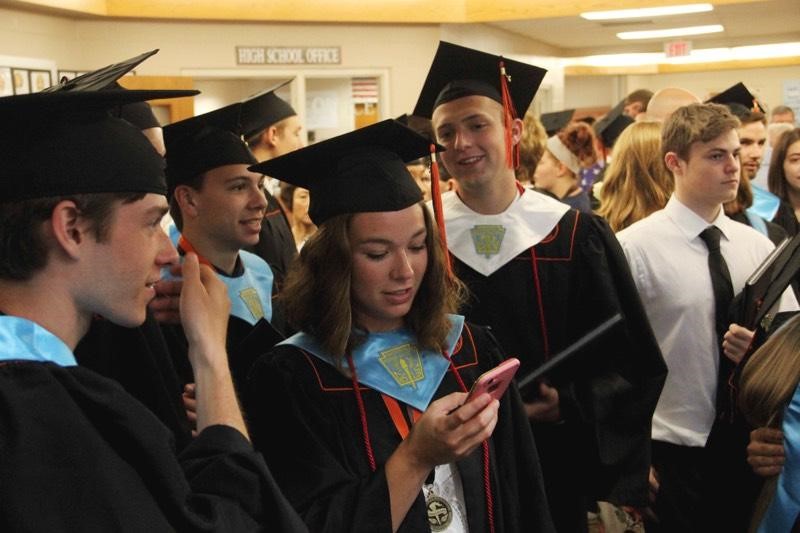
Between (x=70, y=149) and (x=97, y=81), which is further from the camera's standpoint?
(x=97, y=81)

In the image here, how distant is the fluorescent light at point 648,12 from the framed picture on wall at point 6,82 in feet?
20.8

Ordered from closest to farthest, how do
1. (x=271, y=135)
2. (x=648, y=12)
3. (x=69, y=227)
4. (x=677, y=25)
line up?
(x=69, y=227), (x=271, y=135), (x=648, y=12), (x=677, y=25)

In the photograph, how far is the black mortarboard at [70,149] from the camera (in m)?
1.48

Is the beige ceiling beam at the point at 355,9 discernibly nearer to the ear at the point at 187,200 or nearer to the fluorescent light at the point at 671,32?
the fluorescent light at the point at 671,32

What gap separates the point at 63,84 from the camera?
69.9 inches

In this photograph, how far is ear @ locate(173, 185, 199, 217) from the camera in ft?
10.4

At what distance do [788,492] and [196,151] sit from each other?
2.18 meters

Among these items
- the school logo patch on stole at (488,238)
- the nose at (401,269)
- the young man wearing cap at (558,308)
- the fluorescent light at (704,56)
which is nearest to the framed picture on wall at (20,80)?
the young man wearing cap at (558,308)

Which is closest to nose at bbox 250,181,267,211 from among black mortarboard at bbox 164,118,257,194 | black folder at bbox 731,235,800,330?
black mortarboard at bbox 164,118,257,194

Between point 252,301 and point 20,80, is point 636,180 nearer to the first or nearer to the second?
point 252,301

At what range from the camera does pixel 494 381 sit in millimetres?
1980

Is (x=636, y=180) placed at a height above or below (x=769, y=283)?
above

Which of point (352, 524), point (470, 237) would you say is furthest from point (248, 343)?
point (470, 237)

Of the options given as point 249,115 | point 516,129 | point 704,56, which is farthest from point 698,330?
point 704,56
